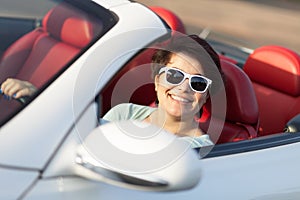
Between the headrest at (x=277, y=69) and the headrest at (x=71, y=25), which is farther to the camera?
the headrest at (x=277, y=69)

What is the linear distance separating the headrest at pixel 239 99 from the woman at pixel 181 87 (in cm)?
40

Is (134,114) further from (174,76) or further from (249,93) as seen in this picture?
(249,93)

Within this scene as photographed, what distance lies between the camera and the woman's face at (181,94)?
91.3 inches

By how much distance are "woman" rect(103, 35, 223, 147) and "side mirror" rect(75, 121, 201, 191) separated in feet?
1.64

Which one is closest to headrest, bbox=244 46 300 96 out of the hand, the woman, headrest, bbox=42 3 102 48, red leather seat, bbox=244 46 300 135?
red leather seat, bbox=244 46 300 135

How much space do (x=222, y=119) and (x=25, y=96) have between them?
940 mm

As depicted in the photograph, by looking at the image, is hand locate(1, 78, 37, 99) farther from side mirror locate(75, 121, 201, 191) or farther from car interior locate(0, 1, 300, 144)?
side mirror locate(75, 121, 201, 191)

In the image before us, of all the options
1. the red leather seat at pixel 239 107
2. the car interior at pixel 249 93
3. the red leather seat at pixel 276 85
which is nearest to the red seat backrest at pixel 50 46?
the car interior at pixel 249 93

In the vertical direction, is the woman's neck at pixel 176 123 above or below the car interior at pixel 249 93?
below

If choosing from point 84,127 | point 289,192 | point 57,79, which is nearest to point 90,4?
point 57,79

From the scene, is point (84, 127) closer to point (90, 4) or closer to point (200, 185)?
point (200, 185)

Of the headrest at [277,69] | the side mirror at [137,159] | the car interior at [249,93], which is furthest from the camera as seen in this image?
the headrest at [277,69]

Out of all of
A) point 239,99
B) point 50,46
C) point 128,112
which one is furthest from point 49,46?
point 239,99

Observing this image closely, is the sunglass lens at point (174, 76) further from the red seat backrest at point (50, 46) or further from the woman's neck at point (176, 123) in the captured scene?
the red seat backrest at point (50, 46)
